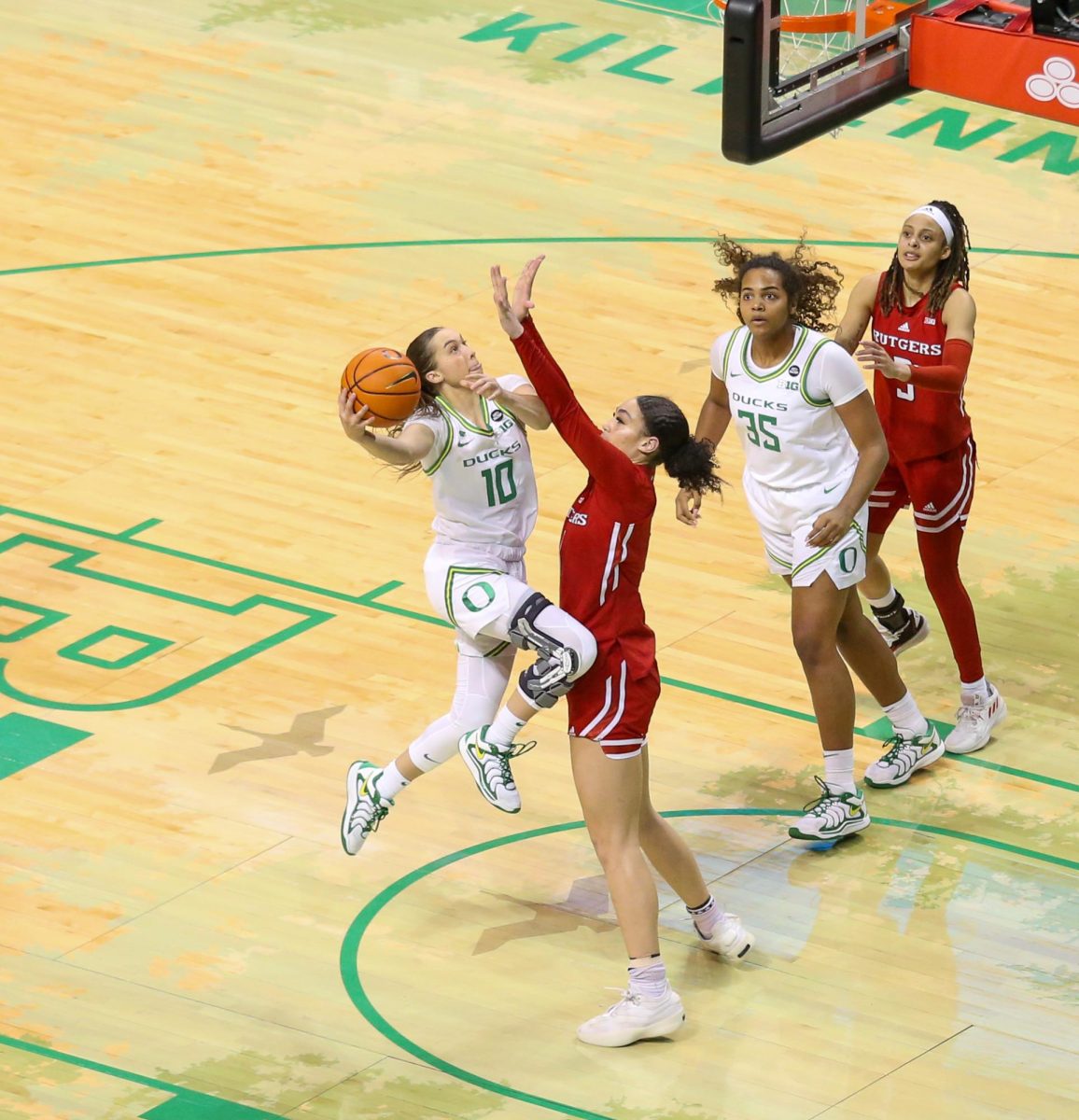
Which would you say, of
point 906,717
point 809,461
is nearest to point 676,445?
point 809,461

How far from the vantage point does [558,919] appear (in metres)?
8.16

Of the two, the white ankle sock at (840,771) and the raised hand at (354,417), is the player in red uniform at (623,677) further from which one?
the white ankle sock at (840,771)

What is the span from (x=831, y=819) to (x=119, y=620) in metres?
3.11

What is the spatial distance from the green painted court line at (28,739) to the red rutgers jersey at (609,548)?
7.92 feet

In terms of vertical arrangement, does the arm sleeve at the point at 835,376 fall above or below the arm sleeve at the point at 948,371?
above

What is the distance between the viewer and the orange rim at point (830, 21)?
9.65 meters

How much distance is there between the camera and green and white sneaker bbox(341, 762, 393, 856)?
805 cm

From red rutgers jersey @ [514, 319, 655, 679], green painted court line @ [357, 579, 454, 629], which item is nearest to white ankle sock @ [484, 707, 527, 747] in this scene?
red rutgers jersey @ [514, 319, 655, 679]

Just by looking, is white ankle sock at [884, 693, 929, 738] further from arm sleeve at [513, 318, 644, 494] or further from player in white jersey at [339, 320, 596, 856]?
arm sleeve at [513, 318, 644, 494]

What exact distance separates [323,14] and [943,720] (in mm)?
9041

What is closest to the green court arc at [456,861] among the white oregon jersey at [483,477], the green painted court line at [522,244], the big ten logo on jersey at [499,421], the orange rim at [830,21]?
the white oregon jersey at [483,477]

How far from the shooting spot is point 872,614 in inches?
396

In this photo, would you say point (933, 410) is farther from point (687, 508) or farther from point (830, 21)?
point (830, 21)

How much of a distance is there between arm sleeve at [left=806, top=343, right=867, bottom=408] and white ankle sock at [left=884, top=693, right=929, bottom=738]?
1305mm
